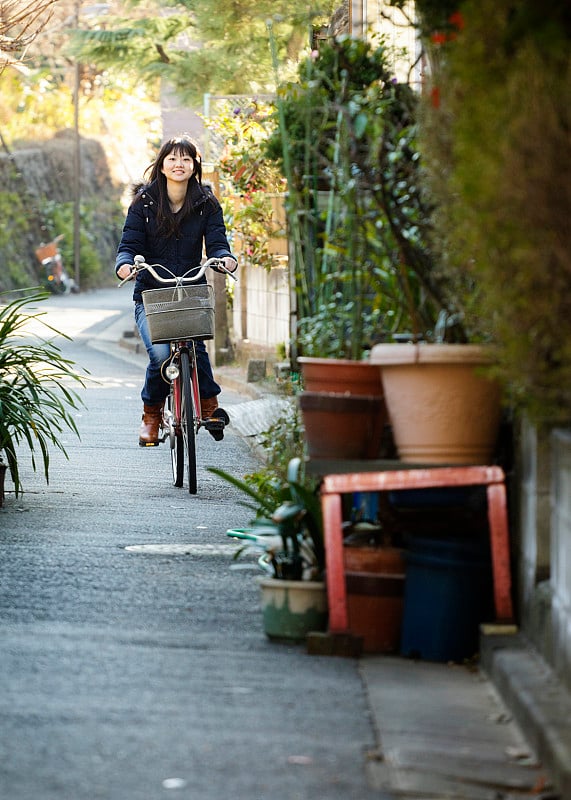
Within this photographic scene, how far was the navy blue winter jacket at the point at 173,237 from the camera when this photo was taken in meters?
8.96

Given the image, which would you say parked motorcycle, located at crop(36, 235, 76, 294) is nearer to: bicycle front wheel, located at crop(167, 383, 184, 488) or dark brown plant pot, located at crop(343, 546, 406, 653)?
bicycle front wheel, located at crop(167, 383, 184, 488)

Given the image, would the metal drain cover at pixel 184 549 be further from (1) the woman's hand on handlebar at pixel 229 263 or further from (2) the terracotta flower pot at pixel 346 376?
(1) the woman's hand on handlebar at pixel 229 263

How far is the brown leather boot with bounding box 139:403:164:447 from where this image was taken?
30.0 ft

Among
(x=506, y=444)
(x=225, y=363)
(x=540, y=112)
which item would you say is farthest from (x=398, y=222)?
(x=225, y=363)

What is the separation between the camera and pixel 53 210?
42188 millimetres

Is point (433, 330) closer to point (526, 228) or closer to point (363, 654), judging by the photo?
point (363, 654)

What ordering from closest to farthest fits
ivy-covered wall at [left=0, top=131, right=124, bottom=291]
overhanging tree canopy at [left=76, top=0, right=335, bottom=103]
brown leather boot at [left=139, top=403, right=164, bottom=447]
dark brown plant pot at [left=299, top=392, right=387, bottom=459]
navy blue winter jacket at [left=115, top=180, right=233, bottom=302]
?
dark brown plant pot at [left=299, top=392, right=387, bottom=459]
navy blue winter jacket at [left=115, top=180, right=233, bottom=302]
brown leather boot at [left=139, top=403, right=164, bottom=447]
overhanging tree canopy at [left=76, top=0, right=335, bottom=103]
ivy-covered wall at [left=0, top=131, right=124, bottom=291]

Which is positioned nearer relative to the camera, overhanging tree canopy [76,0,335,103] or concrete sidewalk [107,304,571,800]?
concrete sidewalk [107,304,571,800]

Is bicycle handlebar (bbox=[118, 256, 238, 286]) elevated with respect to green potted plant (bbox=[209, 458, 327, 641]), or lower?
elevated

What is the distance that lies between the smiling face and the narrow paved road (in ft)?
6.47

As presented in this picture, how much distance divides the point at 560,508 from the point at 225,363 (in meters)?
13.0

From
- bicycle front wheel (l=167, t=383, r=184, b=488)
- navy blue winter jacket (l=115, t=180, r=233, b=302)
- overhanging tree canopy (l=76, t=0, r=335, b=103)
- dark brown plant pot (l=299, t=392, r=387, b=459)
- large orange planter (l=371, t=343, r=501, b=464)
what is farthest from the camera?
overhanging tree canopy (l=76, t=0, r=335, b=103)

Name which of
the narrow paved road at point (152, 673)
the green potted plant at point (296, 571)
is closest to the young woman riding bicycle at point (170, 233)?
the narrow paved road at point (152, 673)

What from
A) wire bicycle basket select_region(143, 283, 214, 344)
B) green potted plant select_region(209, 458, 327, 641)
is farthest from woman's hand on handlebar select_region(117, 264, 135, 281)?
green potted plant select_region(209, 458, 327, 641)
